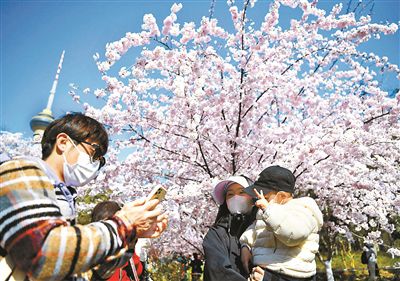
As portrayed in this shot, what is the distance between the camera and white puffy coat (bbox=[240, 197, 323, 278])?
2.04 m

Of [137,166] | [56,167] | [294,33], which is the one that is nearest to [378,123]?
[294,33]

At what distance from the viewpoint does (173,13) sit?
673 cm

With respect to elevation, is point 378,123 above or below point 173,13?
below

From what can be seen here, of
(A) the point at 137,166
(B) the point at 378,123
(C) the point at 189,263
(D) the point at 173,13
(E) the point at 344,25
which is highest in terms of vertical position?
(E) the point at 344,25

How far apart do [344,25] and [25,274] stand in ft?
25.0

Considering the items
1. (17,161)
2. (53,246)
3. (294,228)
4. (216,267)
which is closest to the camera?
(53,246)

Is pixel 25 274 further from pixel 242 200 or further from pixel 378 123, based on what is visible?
pixel 378 123

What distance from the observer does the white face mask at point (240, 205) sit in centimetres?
289

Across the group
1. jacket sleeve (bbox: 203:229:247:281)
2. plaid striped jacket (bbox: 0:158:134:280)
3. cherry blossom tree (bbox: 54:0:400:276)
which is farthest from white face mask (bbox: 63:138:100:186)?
cherry blossom tree (bbox: 54:0:400:276)

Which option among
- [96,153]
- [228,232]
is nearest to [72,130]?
[96,153]

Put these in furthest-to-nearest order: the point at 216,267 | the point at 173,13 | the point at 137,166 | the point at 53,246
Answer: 1. the point at 137,166
2. the point at 173,13
3. the point at 216,267
4. the point at 53,246

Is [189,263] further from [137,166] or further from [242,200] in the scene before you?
[242,200]

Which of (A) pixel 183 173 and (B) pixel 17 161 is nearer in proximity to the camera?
(B) pixel 17 161

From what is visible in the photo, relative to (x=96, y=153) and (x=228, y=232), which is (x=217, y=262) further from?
(x=96, y=153)
